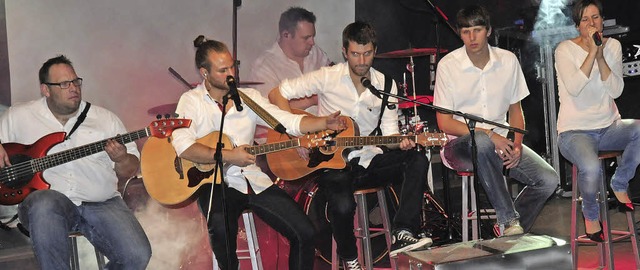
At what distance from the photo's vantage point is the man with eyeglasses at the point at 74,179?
4.84 m

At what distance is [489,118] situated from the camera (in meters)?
5.69

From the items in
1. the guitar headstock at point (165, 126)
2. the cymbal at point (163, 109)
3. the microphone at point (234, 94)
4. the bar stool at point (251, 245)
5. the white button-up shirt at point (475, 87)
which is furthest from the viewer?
the cymbal at point (163, 109)

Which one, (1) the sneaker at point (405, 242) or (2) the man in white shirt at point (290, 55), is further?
(2) the man in white shirt at point (290, 55)

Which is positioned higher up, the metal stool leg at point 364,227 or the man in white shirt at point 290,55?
the man in white shirt at point 290,55

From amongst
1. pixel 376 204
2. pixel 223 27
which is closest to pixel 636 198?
pixel 376 204

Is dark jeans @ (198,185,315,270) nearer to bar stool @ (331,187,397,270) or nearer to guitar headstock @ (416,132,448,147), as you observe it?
bar stool @ (331,187,397,270)

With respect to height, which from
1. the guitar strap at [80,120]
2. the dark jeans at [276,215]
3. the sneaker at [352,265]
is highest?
the guitar strap at [80,120]

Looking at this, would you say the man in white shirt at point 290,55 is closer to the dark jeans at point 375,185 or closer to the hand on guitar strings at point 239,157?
the dark jeans at point 375,185

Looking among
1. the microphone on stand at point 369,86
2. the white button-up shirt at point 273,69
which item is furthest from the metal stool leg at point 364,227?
the white button-up shirt at point 273,69

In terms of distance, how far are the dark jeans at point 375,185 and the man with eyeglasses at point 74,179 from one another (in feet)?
3.92

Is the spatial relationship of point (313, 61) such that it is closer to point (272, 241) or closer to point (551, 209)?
point (272, 241)

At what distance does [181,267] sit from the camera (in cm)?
614

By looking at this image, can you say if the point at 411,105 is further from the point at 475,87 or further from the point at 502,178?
the point at 502,178

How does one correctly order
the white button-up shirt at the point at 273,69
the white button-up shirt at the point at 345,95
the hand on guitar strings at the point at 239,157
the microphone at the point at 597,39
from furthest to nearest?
1. the white button-up shirt at the point at 273,69
2. the white button-up shirt at the point at 345,95
3. the microphone at the point at 597,39
4. the hand on guitar strings at the point at 239,157
